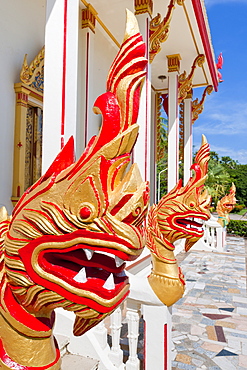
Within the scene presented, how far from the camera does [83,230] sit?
0.55 meters

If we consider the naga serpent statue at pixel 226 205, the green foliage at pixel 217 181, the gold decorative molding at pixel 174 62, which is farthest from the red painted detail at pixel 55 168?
the green foliage at pixel 217 181

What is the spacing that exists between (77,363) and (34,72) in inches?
95.9

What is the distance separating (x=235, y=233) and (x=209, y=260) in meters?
5.56

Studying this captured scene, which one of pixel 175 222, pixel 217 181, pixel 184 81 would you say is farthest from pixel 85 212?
pixel 217 181

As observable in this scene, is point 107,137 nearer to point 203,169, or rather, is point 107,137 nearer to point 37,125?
→ point 203,169

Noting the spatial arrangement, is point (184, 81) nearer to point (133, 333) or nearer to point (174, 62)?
point (174, 62)

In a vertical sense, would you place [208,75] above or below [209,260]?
above

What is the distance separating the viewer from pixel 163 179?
2323 cm

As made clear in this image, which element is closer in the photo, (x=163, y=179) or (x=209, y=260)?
(x=209, y=260)

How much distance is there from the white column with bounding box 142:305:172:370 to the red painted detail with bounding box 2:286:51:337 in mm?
953

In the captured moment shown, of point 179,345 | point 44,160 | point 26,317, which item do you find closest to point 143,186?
point 26,317

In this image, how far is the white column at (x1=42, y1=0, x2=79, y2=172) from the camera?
1.25m

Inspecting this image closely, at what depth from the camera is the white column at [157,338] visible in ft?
4.62

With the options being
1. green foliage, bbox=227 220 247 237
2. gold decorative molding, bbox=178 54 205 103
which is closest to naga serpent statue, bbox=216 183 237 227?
gold decorative molding, bbox=178 54 205 103
